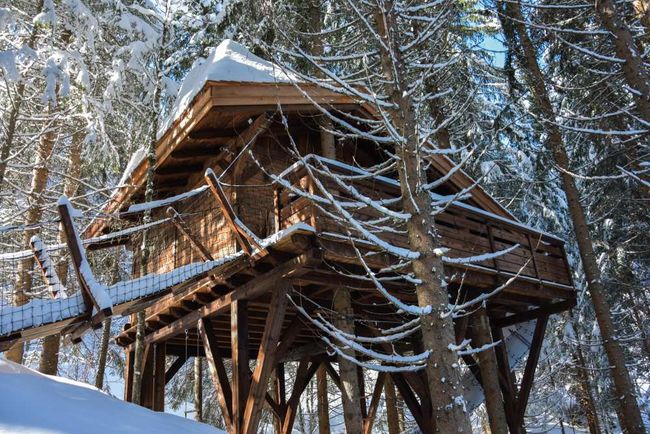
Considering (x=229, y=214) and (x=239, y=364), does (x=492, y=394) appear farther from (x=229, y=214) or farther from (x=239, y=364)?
(x=229, y=214)

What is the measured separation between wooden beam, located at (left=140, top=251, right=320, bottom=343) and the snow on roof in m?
2.48

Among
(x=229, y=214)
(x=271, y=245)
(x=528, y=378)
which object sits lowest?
(x=528, y=378)

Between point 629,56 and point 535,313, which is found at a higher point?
point 629,56

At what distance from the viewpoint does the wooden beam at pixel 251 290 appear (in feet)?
22.1

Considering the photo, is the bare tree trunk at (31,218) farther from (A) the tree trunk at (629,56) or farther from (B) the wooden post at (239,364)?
(A) the tree trunk at (629,56)

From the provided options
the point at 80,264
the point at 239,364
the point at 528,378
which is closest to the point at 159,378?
the point at 239,364

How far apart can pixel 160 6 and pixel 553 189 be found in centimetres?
1507

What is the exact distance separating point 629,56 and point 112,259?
1348 centimetres

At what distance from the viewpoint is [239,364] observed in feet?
24.0

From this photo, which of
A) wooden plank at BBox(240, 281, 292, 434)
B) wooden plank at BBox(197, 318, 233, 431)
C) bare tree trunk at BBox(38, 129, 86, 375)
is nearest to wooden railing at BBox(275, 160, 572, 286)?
wooden plank at BBox(240, 281, 292, 434)

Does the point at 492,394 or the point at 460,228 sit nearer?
the point at 460,228

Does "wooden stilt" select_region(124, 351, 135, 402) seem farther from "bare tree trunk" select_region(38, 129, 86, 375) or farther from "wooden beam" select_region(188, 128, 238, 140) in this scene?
"wooden beam" select_region(188, 128, 238, 140)

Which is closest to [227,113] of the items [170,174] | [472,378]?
[170,174]

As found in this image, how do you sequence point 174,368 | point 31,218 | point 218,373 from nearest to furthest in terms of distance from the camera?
point 218,373 < point 31,218 < point 174,368
